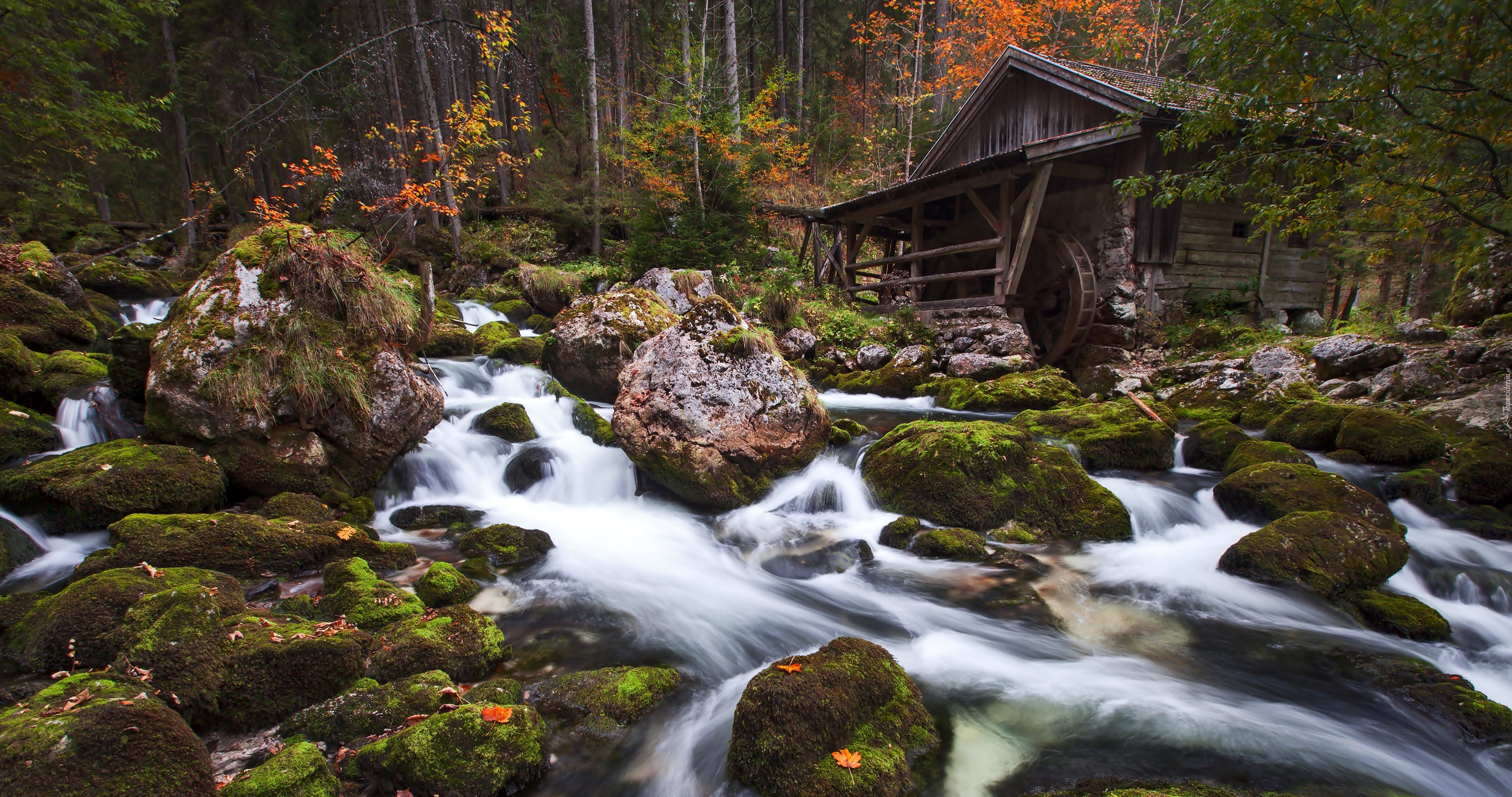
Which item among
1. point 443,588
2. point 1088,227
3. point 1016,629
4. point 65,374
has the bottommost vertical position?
point 1016,629

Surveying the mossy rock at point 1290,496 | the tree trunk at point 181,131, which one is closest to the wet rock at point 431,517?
the mossy rock at point 1290,496

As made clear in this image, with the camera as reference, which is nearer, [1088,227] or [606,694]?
[606,694]

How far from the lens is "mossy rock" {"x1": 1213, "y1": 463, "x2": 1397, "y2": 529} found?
5.26m

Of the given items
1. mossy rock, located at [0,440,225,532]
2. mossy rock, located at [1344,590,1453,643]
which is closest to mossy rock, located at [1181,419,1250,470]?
mossy rock, located at [1344,590,1453,643]

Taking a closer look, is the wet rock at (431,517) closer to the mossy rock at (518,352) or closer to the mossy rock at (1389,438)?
the mossy rock at (518,352)

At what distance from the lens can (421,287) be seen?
24.2 ft

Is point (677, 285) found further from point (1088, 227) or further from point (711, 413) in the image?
point (1088, 227)

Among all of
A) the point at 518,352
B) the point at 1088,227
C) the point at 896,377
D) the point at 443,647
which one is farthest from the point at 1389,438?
the point at 518,352

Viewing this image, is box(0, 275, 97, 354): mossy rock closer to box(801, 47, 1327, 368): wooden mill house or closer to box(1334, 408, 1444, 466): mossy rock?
box(801, 47, 1327, 368): wooden mill house

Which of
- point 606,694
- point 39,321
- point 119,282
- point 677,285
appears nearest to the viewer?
point 606,694

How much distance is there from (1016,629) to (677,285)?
1027 centimetres

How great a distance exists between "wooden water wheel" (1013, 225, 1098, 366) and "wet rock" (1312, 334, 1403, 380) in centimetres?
373

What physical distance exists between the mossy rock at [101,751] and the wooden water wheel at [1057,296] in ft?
43.7

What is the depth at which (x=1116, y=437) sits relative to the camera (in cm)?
736
